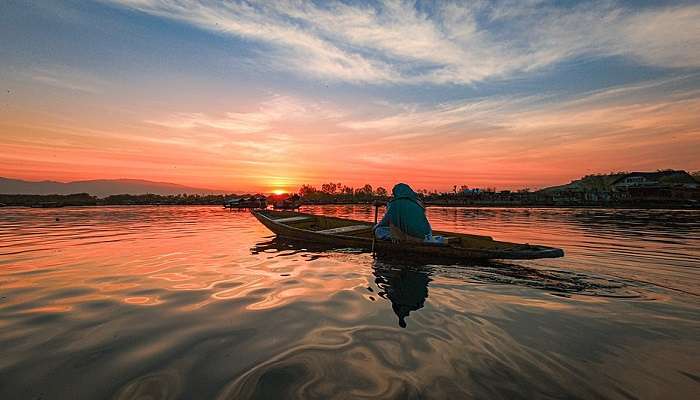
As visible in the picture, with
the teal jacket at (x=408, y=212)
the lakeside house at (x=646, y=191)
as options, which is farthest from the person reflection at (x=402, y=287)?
the lakeside house at (x=646, y=191)

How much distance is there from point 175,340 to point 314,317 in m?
2.56

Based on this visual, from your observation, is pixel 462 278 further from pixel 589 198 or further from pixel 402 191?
pixel 589 198

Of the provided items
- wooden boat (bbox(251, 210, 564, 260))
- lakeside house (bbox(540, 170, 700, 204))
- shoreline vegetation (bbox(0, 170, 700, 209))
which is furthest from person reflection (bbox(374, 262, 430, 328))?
lakeside house (bbox(540, 170, 700, 204))

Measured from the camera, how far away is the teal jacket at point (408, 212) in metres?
13.1

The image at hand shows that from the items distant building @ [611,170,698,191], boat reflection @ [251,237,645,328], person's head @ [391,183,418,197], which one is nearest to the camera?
boat reflection @ [251,237,645,328]

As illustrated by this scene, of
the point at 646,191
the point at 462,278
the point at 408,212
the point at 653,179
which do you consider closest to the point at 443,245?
the point at 408,212

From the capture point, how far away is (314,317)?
6492 mm

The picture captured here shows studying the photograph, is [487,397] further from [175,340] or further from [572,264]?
[572,264]

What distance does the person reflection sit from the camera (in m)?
7.25

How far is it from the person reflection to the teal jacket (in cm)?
221

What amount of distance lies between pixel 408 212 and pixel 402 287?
4.90 meters

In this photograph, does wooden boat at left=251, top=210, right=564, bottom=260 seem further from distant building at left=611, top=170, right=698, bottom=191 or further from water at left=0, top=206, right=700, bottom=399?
distant building at left=611, top=170, right=698, bottom=191

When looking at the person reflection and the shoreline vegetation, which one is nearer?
the person reflection

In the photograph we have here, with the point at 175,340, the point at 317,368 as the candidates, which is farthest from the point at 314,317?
the point at 175,340
